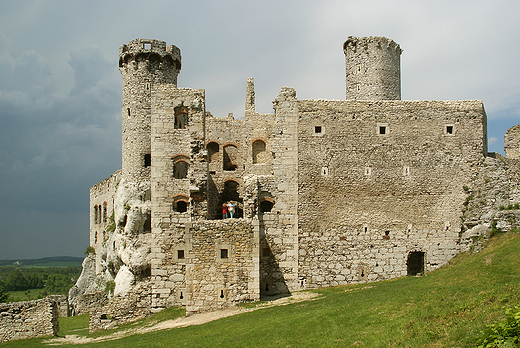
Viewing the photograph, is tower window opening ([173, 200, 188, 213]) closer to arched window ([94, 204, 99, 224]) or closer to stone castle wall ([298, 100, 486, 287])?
stone castle wall ([298, 100, 486, 287])

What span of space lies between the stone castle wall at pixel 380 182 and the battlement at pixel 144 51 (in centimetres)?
1286

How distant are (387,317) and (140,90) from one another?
2612cm

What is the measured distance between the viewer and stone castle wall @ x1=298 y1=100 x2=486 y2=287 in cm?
3011

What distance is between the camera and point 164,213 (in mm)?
31562

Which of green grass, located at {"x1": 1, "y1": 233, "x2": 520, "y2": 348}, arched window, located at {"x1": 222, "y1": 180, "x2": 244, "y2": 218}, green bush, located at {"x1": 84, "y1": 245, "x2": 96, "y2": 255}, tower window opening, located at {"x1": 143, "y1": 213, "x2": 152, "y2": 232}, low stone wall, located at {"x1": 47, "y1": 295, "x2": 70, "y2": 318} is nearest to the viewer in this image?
green grass, located at {"x1": 1, "y1": 233, "x2": 520, "y2": 348}

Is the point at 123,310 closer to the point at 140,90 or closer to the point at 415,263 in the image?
the point at 140,90

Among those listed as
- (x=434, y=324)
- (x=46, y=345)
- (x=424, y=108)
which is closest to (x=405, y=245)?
(x=424, y=108)

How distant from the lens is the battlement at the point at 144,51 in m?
36.5

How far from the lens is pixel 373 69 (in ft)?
123

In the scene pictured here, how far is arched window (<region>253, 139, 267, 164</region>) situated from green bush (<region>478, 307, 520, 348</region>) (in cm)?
2406

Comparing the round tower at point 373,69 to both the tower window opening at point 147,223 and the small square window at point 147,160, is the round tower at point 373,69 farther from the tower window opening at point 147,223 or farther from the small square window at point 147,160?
the tower window opening at point 147,223

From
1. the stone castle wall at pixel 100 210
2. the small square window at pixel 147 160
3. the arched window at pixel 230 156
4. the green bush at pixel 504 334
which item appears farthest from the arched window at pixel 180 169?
the green bush at pixel 504 334

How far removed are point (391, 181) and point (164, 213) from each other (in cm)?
1536

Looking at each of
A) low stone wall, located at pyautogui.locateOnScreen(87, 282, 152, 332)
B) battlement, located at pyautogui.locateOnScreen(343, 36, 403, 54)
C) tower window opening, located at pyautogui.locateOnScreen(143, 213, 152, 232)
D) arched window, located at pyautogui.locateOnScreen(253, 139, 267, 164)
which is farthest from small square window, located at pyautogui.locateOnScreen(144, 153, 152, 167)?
Answer: battlement, located at pyautogui.locateOnScreen(343, 36, 403, 54)
